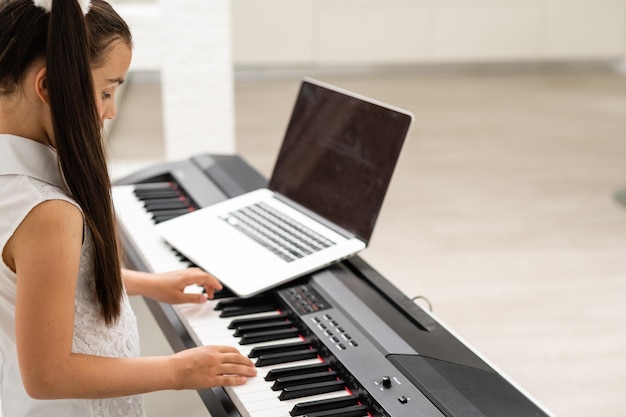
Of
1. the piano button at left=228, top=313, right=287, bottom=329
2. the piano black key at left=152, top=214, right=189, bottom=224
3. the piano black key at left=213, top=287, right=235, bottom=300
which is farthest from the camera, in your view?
the piano black key at left=152, top=214, right=189, bottom=224

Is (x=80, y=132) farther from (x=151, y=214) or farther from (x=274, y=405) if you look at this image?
(x=151, y=214)

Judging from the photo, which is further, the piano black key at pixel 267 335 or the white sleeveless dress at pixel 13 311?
the piano black key at pixel 267 335

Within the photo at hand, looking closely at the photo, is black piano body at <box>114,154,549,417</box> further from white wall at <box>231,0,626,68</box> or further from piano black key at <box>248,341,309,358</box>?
white wall at <box>231,0,626,68</box>

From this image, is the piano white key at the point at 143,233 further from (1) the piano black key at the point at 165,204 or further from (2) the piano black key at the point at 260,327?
(2) the piano black key at the point at 260,327

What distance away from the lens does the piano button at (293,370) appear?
1.21 meters

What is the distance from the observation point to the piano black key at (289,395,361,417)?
1131 millimetres

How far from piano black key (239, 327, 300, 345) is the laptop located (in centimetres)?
10

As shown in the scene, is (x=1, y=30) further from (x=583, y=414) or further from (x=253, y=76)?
(x=253, y=76)

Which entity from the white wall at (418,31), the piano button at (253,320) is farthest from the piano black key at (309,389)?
the white wall at (418,31)

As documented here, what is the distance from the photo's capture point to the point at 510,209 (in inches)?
150

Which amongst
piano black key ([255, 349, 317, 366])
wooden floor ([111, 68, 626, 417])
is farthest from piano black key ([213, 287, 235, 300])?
wooden floor ([111, 68, 626, 417])

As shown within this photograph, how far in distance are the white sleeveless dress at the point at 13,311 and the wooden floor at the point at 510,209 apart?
1.38 meters

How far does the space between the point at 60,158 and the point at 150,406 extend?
0.69 metres

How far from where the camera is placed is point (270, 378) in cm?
121
